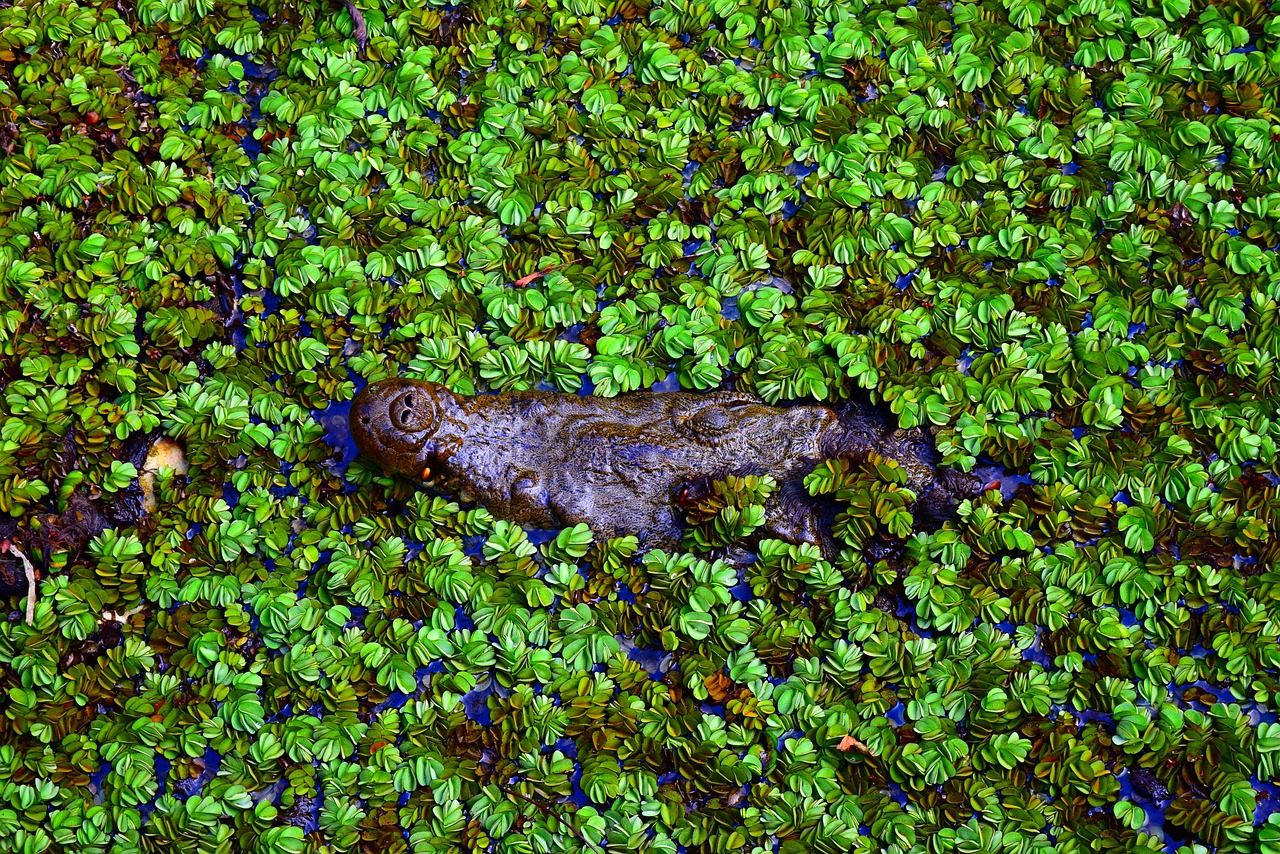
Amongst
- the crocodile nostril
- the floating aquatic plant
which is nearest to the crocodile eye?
the crocodile nostril

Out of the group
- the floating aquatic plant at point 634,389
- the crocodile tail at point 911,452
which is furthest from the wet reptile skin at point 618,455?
the floating aquatic plant at point 634,389

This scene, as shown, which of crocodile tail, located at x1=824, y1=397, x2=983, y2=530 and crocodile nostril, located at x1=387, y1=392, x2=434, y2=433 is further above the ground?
crocodile tail, located at x1=824, y1=397, x2=983, y2=530

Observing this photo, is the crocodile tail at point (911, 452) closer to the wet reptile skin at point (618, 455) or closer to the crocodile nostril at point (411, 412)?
the wet reptile skin at point (618, 455)

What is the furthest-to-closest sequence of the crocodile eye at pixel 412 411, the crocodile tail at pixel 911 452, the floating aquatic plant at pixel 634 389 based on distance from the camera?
the crocodile tail at pixel 911 452 < the crocodile eye at pixel 412 411 < the floating aquatic plant at pixel 634 389

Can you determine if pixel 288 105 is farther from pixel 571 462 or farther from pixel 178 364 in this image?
pixel 571 462

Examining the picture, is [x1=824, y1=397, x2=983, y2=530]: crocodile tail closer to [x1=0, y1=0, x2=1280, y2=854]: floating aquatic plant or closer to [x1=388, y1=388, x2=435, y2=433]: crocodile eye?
[x1=0, y1=0, x2=1280, y2=854]: floating aquatic plant

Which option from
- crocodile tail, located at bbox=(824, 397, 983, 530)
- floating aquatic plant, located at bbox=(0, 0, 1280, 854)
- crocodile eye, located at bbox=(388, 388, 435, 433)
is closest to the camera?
floating aquatic plant, located at bbox=(0, 0, 1280, 854)

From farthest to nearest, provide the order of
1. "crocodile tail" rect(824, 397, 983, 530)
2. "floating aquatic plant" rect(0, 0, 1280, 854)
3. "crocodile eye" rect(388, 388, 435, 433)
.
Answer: "crocodile tail" rect(824, 397, 983, 530) → "crocodile eye" rect(388, 388, 435, 433) → "floating aquatic plant" rect(0, 0, 1280, 854)

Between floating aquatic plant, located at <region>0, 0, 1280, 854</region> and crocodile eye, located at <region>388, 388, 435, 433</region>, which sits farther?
crocodile eye, located at <region>388, 388, 435, 433</region>
